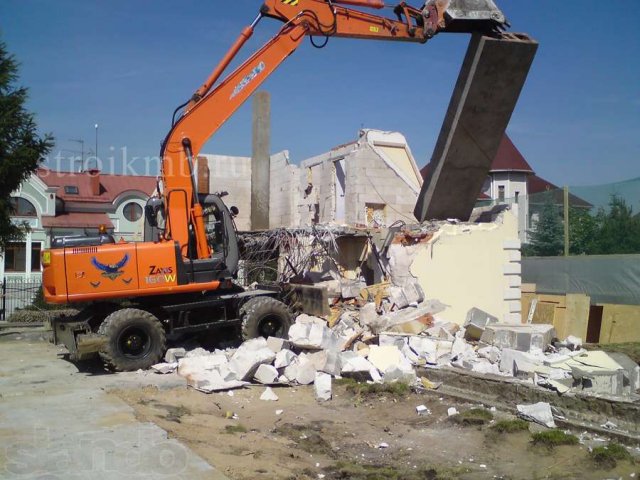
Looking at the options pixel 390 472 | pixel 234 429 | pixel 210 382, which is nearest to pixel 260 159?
pixel 210 382

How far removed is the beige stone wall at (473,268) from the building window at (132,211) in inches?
1236

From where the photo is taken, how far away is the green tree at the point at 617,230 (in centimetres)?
1427

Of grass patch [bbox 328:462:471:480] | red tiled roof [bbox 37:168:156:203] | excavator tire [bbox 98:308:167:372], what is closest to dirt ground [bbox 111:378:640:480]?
grass patch [bbox 328:462:471:480]

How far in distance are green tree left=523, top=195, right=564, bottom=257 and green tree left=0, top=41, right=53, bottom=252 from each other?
461 inches

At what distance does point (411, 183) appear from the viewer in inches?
770

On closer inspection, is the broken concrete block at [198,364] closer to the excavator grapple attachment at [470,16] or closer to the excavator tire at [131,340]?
the excavator tire at [131,340]

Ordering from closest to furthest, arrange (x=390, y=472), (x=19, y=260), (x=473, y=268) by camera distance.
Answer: (x=390, y=472) < (x=473, y=268) < (x=19, y=260)

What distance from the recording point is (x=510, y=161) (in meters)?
41.7

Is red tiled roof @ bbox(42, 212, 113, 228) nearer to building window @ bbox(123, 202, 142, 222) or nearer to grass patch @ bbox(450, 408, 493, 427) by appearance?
building window @ bbox(123, 202, 142, 222)

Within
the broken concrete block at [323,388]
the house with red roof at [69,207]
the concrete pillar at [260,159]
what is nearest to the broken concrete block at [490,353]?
the broken concrete block at [323,388]

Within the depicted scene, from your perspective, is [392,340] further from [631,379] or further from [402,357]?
[631,379]

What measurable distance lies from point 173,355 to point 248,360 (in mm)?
1538

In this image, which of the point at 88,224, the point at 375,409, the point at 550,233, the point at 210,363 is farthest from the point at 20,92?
the point at 88,224

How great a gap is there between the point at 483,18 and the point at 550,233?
6.24 m
